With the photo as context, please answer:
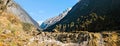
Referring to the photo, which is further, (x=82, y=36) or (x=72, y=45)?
(x=82, y=36)

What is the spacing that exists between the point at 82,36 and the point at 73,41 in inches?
179

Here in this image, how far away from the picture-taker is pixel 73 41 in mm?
74750

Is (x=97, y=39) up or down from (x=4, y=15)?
down

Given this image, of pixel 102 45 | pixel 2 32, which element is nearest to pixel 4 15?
pixel 2 32

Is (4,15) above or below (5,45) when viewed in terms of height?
above

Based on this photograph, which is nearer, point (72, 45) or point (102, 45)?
point (72, 45)

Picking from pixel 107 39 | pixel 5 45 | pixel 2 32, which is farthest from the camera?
pixel 107 39

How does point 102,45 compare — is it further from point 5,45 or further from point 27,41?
point 5,45

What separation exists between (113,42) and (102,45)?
17.2 ft

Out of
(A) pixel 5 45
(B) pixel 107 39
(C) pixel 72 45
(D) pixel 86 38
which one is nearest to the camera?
(A) pixel 5 45

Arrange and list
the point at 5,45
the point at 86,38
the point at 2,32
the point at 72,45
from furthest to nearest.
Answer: the point at 86,38 → the point at 72,45 → the point at 2,32 → the point at 5,45

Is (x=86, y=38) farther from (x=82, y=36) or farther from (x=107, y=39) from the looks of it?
(x=107, y=39)

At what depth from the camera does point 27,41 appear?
5094 centimetres

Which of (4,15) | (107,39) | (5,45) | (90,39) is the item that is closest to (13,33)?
(5,45)
